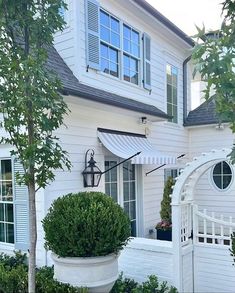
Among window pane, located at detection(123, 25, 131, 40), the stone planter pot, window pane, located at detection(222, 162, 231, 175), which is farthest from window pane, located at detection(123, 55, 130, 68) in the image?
window pane, located at detection(222, 162, 231, 175)

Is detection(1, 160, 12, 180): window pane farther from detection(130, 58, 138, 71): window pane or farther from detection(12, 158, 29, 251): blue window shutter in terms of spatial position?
detection(130, 58, 138, 71): window pane

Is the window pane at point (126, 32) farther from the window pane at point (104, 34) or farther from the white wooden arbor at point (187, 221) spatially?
the white wooden arbor at point (187, 221)

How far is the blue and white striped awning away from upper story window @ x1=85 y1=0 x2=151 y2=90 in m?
2.00

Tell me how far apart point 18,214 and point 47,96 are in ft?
16.3

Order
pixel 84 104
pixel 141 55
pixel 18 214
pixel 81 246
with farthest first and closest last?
pixel 141 55 < pixel 84 104 < pixel 18 214 < pixel 81 246

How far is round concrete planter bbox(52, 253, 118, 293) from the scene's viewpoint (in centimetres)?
560

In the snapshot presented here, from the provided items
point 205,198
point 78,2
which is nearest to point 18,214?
point 78,2

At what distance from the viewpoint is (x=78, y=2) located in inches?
385

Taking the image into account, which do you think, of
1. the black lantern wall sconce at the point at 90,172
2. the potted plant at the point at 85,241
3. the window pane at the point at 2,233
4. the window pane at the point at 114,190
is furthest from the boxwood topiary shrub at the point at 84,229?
the window pane at the point at 114,190

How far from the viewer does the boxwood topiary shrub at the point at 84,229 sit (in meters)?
5.56

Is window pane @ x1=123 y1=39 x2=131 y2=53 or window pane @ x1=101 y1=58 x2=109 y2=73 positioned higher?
window pane @ x1=123 y1=39 x2=131 y2=53

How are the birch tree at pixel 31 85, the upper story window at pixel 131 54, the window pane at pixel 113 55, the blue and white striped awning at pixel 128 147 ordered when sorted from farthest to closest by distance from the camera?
the upper story window at pixel 131 54 → the window pane at pixel 113 55 → the blue and white striped awning at pixel 128 147 → the birch tree at pixel 31 85

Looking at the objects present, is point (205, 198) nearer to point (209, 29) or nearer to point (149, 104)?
point (149, 104)

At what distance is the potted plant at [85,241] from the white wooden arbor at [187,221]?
6.75 ft
